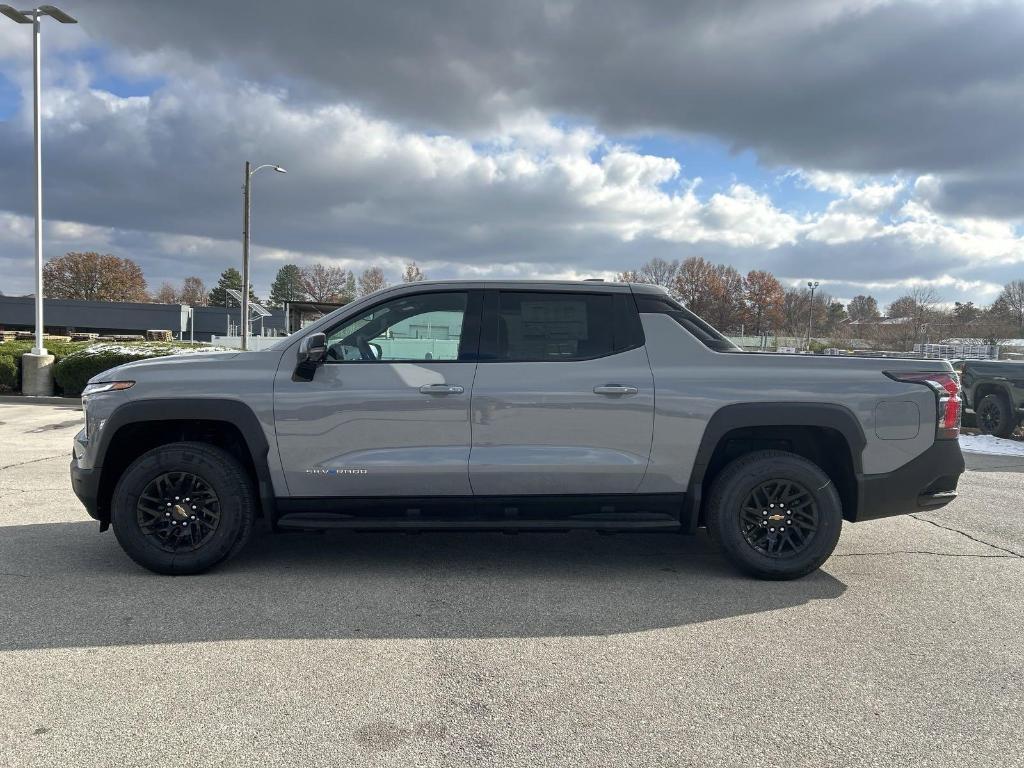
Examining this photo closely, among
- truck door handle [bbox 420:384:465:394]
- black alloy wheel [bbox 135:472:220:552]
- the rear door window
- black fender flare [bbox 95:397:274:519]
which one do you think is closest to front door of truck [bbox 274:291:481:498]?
truck door handle [bbox 420:384:465:394]

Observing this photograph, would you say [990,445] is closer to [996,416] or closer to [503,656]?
[996,416]

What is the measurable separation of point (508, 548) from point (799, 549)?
6.36 ft

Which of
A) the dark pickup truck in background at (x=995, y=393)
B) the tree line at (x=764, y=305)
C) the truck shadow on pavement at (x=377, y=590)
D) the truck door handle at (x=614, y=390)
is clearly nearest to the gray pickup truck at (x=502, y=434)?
the truck door handle at (x=614, y=390)

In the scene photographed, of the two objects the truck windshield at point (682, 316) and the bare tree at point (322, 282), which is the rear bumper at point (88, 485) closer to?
the truck windshield at point (682, 316)

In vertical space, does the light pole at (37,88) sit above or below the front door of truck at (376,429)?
above

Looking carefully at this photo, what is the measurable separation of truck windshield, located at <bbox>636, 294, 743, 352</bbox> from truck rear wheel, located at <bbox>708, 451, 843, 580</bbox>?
73 centimetres

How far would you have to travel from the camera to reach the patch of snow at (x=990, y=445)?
10.8 m

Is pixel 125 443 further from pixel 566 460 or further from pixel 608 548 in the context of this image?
pixel 608 548

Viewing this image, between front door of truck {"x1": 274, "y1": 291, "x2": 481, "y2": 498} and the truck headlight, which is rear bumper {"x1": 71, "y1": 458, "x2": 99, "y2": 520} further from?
front door of truck {"x1": 274, "y1": 291, "x2": 481, "y2": 498}

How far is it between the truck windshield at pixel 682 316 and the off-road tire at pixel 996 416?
9547mm

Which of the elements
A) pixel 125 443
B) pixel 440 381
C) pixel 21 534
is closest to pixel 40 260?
pixel 21 534

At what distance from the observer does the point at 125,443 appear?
4.62 metres

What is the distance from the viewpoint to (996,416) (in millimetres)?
12156

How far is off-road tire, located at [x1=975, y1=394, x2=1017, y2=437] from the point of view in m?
11.9
